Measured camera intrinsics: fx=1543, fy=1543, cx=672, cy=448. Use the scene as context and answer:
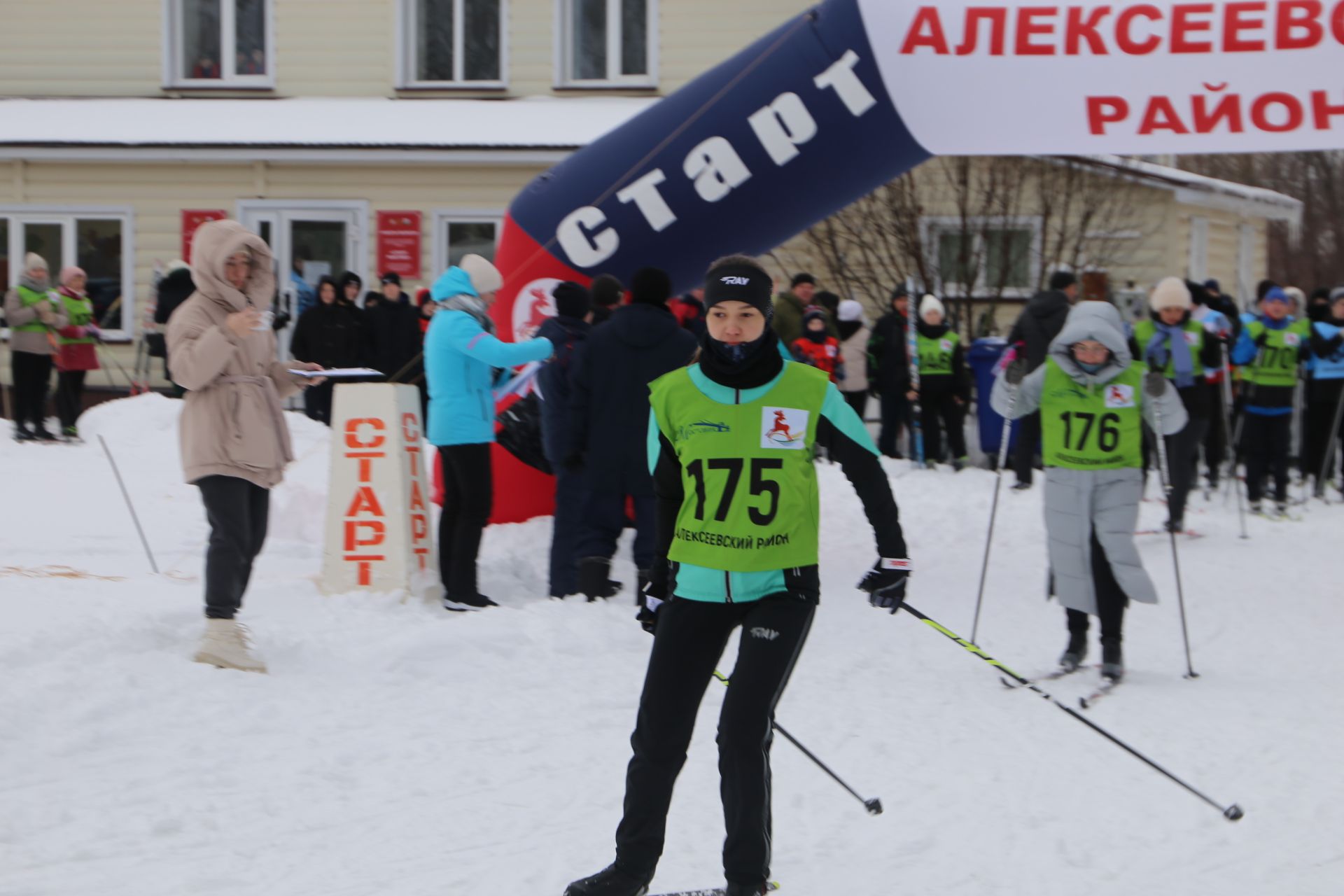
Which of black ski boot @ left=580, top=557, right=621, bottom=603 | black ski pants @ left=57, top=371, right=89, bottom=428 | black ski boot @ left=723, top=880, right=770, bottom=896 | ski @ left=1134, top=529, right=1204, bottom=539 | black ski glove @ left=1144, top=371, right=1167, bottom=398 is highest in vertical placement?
black ski glove @ left=1144, top=371, right=1167, bottom=398

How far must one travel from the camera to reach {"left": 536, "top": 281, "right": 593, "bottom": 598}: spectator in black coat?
8609 millimetres

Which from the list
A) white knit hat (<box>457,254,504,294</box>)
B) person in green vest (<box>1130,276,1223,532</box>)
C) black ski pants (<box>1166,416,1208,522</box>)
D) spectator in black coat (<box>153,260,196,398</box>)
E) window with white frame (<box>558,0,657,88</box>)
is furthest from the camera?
window with white frame (<box>558,0,657,88</box>)

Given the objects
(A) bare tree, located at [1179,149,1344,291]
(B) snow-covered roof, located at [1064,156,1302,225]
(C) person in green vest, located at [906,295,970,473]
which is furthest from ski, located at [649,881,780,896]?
(A) bare tree, located at [1179,149,1344,291]

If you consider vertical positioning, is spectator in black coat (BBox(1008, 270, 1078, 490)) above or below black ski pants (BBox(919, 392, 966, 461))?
above

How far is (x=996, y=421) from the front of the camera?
49.7ft

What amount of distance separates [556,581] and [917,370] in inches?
261

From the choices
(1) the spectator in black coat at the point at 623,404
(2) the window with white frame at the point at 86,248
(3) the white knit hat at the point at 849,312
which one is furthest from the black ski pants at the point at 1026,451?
(2) the window with white frame at the point at 86,248

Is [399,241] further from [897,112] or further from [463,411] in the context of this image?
[463,411]

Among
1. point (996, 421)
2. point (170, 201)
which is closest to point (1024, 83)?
point (996, 421)

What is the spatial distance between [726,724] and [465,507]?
4399 millimetres

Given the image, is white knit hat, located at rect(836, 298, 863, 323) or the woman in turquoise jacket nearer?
the woman in turquoise jacket

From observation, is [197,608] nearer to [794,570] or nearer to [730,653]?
[730,653]

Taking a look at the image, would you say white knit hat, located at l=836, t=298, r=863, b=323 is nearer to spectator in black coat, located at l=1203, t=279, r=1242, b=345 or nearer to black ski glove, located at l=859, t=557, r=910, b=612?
spectator in black coat, located at l=1203, t=279, r=1242, b=345

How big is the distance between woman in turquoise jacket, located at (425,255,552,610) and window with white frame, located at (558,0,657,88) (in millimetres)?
11521
